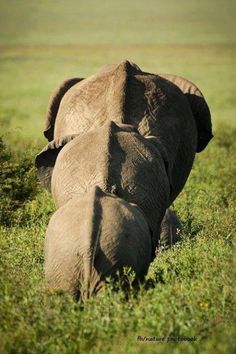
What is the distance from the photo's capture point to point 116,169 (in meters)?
6.82

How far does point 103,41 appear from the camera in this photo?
73938 millimetres

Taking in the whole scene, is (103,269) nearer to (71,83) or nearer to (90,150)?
(90,150)

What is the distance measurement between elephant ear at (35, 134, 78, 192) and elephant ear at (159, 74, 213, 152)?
1804 mm

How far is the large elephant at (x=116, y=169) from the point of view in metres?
6.79

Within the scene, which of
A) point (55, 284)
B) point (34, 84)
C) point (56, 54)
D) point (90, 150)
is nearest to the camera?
point (55, 284)

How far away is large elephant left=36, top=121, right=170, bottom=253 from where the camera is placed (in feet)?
22.3

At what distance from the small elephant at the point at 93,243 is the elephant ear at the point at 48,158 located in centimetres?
141

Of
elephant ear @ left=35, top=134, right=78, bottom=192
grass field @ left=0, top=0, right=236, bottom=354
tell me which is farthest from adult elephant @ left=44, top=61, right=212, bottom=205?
grass field @ left=0, top=0, right=236, bottom=354

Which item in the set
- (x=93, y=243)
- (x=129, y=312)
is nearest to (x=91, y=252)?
(x=93, y=243)

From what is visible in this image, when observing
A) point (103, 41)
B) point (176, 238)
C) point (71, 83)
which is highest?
point (71, 83)

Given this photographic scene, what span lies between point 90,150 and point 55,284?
1.29m

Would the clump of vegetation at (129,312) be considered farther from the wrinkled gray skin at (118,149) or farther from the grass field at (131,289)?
the wrinkled gray skin at (118,149)

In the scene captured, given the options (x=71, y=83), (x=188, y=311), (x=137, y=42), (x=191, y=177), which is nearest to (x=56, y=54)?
(x=137, y=42)

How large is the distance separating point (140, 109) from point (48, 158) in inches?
35.9
